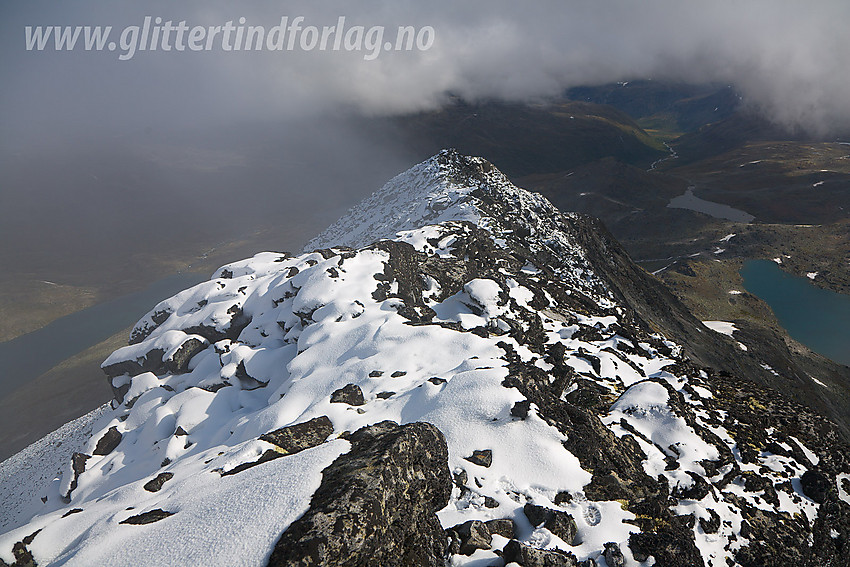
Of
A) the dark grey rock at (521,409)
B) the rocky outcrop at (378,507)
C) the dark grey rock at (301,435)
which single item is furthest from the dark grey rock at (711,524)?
the dark grey rock at (301,435)

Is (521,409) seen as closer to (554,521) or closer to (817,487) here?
(554,521)

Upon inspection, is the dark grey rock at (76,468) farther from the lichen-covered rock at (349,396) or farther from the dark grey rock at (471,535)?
the dark grey rock at (471,535)

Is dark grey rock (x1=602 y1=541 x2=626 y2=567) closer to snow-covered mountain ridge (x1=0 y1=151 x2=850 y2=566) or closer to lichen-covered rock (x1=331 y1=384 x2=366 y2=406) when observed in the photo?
snow-covered mountain ridge (x1=0 y1=151 x2=850 y2=566)

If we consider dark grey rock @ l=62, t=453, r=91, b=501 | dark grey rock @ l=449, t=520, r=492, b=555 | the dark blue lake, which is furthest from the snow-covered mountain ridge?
the dark blue lake

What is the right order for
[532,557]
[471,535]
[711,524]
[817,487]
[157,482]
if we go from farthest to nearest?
[817,487], [157,482], [711,524], [471,535], [532,557]

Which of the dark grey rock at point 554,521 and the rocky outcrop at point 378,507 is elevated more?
the rocky outcrop at point 378,507

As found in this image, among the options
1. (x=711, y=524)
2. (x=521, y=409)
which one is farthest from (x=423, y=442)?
(x=711, y=524)
